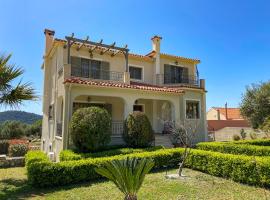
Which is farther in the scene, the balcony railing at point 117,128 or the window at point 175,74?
the window at point 175,74

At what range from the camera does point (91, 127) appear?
13273mm

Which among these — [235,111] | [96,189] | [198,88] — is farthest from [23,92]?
[235,111]

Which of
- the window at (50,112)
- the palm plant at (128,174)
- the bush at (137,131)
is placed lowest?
the palm plant at (128,174)

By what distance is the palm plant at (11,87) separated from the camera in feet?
35.8

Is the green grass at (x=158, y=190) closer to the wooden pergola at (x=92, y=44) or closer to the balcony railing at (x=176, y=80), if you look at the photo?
the wooden pergola at (x=92, y=44)

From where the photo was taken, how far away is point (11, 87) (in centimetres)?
1134

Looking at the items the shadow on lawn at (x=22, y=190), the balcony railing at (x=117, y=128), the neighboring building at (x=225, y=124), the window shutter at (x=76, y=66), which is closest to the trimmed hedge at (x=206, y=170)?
the shadow on lawn at (x=22, y=190)

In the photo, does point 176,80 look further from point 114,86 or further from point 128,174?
point 128,174

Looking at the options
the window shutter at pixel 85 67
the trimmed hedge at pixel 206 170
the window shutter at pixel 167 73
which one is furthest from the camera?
the window shutter at pixel 167 73

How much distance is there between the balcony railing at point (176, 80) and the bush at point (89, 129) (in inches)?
399

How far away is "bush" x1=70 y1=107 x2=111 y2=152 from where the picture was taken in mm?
13273

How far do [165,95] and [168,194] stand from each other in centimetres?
1121

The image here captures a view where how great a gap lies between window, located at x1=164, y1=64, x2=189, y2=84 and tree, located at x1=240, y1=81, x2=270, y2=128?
47.5 ft

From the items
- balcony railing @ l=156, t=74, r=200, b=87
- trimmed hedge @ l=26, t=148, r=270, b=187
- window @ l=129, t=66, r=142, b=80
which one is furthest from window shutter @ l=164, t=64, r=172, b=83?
trimmed hedge @ l=26, t=148, r=270, b=187
